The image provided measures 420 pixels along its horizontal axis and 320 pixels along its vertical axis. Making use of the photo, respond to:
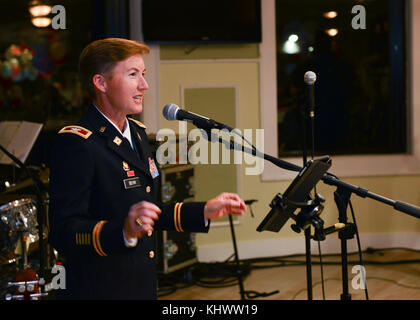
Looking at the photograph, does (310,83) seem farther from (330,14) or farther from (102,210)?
(330,14)

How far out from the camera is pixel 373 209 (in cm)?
496

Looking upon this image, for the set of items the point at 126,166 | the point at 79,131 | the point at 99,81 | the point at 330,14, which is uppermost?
the point at 330,14

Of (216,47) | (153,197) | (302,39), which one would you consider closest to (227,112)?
(216,47)

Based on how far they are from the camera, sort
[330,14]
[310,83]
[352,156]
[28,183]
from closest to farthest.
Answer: [310,83] < [28,183] < [330,14] < [352,156]

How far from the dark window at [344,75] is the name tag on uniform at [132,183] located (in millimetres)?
3262

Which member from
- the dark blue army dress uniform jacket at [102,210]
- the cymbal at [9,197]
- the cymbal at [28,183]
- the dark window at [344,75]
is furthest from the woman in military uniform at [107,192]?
the dark window at [344,75]

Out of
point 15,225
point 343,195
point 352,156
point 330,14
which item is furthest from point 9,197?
point 330,14

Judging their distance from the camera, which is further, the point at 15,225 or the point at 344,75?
the point at 344,75

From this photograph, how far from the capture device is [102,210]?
5.74ft

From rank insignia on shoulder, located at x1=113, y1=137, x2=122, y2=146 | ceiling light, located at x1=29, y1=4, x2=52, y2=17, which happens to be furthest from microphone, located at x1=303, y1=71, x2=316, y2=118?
ceiling light, located at x1=29, y1=4, x2=52, y2=17

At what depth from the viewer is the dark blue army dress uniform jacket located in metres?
1.63

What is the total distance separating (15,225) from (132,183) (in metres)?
1.81

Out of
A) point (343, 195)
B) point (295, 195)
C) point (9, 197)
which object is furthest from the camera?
point (9, 197)

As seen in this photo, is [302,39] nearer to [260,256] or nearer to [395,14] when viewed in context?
[395,14]
